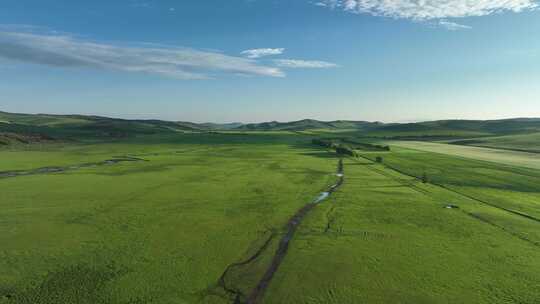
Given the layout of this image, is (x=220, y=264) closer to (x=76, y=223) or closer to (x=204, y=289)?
(x=204, y=289)

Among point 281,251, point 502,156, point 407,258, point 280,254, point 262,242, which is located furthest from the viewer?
point 502,156

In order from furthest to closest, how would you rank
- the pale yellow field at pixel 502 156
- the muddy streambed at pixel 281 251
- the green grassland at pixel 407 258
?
the pale yellow field at pixel 502 156
the green grassland at pixel 407 258
the muddy streambed at pixel 281 251

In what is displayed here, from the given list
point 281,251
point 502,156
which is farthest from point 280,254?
point 502,156

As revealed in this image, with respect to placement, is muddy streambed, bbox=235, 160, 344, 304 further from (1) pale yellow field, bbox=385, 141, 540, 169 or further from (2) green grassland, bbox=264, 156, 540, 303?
(1) pale yellow field, bbox=385, 141, 540, 169

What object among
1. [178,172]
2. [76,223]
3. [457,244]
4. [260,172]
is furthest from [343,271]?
[178,172]

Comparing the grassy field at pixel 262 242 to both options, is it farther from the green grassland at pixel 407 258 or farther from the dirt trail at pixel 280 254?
the dirt trail at pixel 280 254

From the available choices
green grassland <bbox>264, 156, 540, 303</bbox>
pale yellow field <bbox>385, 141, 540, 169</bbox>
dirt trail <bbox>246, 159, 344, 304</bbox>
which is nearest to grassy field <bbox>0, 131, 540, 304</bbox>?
green grassland <bbox>264, 156, 540, 303</bbox>

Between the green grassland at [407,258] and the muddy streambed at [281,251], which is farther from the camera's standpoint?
the green grassland at [407,258]

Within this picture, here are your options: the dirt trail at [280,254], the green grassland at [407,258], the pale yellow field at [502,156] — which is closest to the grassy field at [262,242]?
the green grassland at [407,258]

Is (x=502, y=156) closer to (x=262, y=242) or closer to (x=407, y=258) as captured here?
(x=407, y=258)
